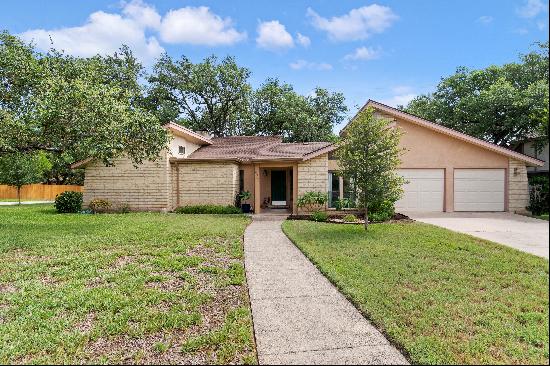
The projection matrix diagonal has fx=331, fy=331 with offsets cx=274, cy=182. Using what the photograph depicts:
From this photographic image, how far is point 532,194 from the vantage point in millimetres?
15312

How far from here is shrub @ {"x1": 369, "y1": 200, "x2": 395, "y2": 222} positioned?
41.7ft

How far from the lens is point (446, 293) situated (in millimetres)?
4656

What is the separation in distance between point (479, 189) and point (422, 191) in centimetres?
264

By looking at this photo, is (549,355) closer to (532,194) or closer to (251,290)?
(251,290)

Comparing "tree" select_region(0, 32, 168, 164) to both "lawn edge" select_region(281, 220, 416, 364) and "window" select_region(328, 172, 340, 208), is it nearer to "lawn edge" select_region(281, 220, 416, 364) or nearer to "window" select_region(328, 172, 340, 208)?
"window" select_region(328, 172, 340, 208)

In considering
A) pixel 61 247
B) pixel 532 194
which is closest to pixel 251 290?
pixel 61 247

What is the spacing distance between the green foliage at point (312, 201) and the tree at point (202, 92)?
17034mm

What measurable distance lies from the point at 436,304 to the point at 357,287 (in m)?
1.09

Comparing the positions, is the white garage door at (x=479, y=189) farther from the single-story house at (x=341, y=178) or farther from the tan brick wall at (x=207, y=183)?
the tan brick wall at (x=207, y=183)

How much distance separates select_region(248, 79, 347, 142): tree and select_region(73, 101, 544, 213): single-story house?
440 inches

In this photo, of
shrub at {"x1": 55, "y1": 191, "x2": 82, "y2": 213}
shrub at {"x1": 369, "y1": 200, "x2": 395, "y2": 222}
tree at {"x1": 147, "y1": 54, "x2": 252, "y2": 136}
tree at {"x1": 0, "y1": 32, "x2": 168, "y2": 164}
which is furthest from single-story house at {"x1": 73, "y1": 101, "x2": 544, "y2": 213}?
tree at {"x1": 147, "y1": 54, "x2": 252, "y2": 136}

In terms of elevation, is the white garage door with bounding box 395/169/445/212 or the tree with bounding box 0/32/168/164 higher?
the tree with bounding box 0/32/168/164

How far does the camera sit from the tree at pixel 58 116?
10484mm

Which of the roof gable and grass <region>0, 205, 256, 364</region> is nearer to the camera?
grass <region>0, 205, 256, 364</region>
